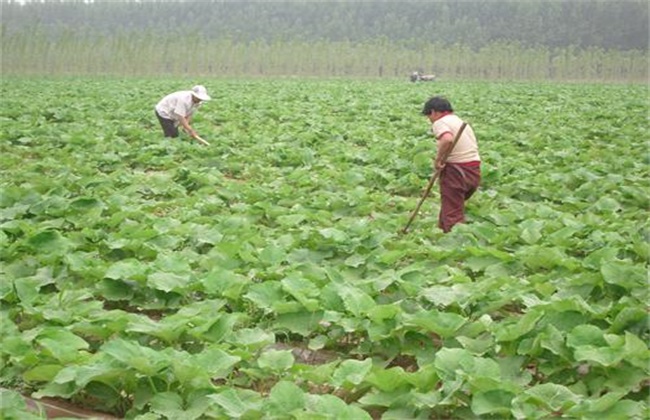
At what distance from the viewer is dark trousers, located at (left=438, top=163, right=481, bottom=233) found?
6.47 m

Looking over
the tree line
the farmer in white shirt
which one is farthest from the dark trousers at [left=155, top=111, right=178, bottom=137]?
the tree line

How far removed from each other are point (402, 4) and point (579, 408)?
397 ft

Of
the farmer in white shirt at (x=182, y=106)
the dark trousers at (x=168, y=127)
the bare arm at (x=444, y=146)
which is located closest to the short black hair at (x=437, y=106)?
the bare arm at (x=444, y=146)

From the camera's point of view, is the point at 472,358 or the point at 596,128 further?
the point at 596,128

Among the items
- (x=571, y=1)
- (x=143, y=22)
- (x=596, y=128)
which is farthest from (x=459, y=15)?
(x=596, y=128)

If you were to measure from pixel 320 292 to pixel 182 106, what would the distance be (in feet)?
23.8

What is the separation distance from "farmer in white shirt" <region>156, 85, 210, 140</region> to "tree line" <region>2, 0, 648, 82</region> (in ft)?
128

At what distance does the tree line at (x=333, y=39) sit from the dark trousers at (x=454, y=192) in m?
44.9

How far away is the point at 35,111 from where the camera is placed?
15.8 m

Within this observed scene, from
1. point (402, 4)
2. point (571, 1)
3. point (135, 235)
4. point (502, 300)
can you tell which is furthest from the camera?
point (402, 4)

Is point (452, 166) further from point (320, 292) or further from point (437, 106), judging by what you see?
point (320, 292)

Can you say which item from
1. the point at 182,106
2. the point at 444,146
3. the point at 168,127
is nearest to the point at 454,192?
the point at 444,146

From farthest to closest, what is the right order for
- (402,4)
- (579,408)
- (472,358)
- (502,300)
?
(402,4) < (502,300) < (472,358) < (579,408)

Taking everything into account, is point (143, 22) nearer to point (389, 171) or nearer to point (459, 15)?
point (459, 15)
